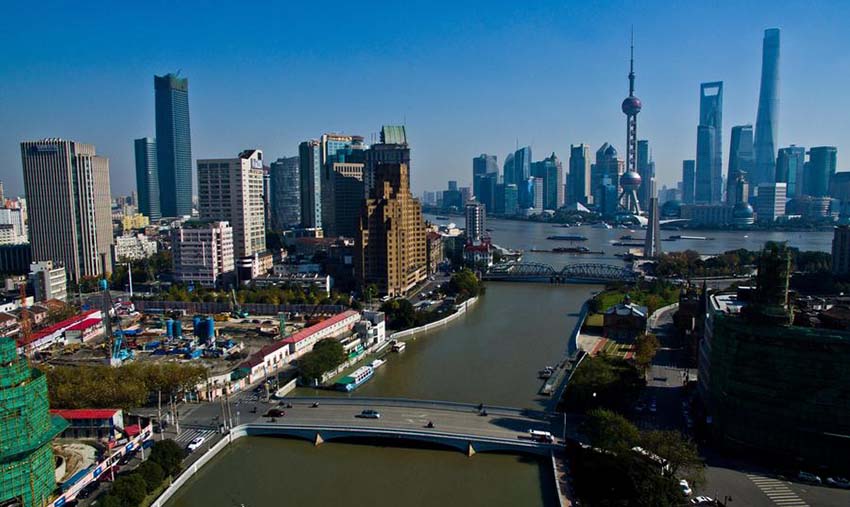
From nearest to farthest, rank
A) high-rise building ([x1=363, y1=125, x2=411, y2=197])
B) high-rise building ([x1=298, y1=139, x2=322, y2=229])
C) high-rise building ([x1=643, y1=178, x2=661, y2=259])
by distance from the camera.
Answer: high-rise building ([x1=643, y1=178, x2=661, y2=259]) < high-rise building ([x1=363, y1=125, x2=411, y2=197]) < high-rise building ([x1=298, y1=139, x2=322, y2=229])

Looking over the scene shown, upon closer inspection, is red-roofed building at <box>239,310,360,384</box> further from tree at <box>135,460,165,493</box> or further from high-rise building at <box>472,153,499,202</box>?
high-rise building at <box>472,153,499,202</box>

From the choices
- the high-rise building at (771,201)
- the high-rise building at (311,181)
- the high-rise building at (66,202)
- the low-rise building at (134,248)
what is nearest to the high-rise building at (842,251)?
the high-rise building at (311,181)

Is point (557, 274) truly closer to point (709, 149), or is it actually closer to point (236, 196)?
point (236, 196)

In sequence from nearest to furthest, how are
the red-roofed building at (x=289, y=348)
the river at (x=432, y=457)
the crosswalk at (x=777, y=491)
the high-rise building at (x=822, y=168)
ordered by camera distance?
the crosswalk at (x=777, y=491), the river at (x=432, y=457), the red-roofed building at (x=289, y=348), the high-rise building at (x=822, y=168)

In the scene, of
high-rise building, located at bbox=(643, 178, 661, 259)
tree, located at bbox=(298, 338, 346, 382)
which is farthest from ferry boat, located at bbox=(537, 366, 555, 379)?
high-rise building, located at bbox=(643, 178, 661, 259)

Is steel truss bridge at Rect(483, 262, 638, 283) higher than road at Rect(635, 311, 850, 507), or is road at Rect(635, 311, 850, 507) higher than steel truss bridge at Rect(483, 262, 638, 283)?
steel truss bridge at Rect(483, 262, 638, 283)

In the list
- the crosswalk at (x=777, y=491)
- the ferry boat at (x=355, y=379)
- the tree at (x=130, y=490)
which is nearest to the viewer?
the tree at (x=130, y=490)

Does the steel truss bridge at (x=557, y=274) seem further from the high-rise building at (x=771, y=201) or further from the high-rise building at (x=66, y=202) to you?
the high-rise building at (x=771, y=201)
